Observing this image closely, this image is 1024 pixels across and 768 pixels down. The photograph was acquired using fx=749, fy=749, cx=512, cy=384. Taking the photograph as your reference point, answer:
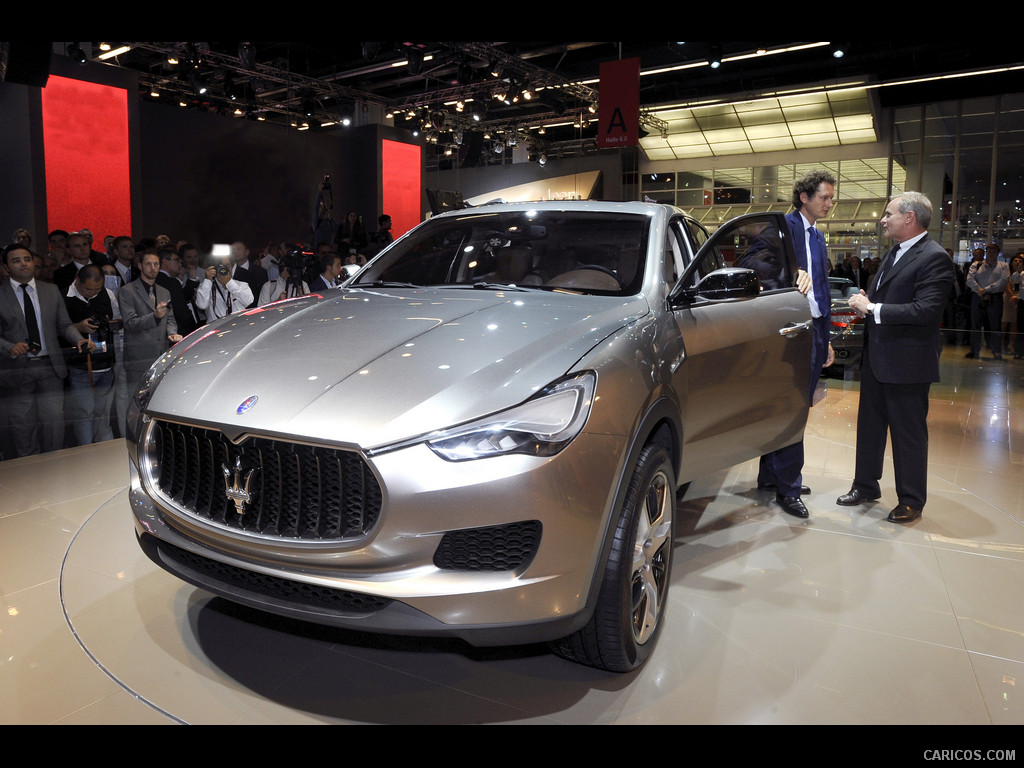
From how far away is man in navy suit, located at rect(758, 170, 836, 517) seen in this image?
4.14 meters

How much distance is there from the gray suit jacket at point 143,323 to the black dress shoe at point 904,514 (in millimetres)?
5144

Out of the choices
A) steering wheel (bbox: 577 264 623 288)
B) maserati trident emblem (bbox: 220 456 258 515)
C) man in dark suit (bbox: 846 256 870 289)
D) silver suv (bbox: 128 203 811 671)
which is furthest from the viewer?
man in dark suit (bbox: 846 256 870 289)

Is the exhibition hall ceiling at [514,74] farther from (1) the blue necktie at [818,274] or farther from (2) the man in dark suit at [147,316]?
(1) the blue necktie at [818,274]

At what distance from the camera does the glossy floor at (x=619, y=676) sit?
7.30ft

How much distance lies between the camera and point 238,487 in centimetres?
202

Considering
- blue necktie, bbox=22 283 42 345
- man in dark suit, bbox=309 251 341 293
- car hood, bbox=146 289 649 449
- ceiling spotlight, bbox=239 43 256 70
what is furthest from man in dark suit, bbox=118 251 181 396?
ceiling spotlight, bbox=239 43 256 70

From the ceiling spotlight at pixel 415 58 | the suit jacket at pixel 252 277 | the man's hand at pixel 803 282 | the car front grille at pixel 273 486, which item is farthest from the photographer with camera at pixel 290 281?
the car front grille at pixel 273 486

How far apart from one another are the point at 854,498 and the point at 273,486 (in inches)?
138

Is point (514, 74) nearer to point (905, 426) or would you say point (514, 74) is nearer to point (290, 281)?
point (290, 281)

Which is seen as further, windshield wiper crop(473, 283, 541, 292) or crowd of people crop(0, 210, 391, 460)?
crowd of people crop(0, 210, 391, 460)

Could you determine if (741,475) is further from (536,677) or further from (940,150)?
(940,150)

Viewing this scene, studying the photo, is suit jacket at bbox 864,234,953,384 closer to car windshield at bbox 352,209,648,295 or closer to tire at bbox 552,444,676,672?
car windshield at bbox 352,209,648,295

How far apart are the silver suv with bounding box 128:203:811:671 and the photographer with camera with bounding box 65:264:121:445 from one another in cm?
306

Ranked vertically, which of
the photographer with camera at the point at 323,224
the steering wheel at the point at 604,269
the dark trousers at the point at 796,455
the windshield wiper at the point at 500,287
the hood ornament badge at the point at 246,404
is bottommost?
the dark trousers at the point at 796,455
